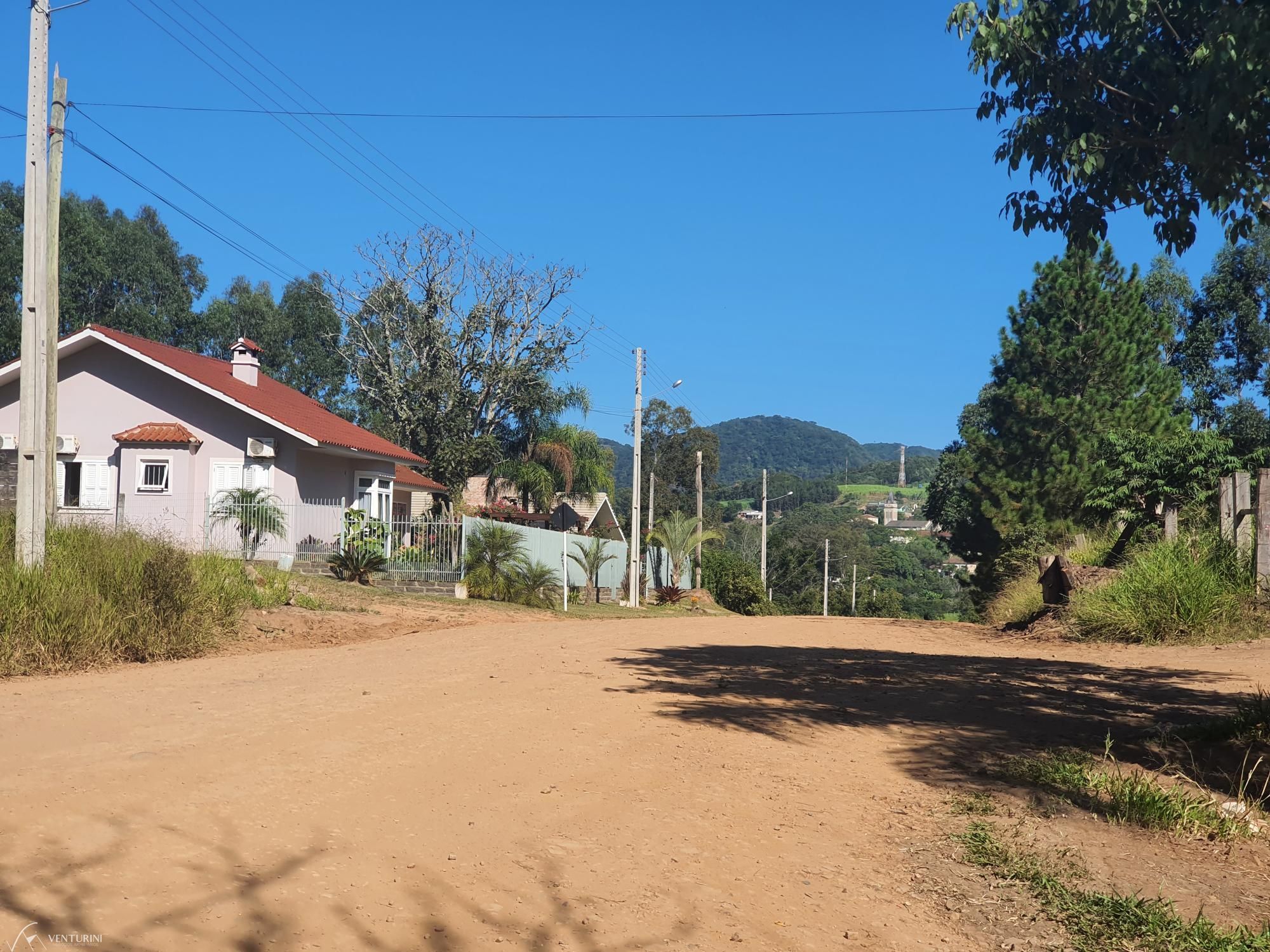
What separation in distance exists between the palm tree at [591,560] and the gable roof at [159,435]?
393 inches

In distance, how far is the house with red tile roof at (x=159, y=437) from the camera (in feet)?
85.7

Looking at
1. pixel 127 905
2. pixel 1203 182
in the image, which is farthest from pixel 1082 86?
pixel 127 905

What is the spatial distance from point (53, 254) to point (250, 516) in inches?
431

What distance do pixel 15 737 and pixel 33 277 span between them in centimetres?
868

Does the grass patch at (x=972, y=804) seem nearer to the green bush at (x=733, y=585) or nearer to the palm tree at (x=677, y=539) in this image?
the palm tree at (x=677, y=539)

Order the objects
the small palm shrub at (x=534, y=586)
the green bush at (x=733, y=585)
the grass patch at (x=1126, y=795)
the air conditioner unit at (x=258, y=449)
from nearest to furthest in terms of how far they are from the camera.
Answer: the grass patch at (x=1126, y=795) → the small palm shrub at (x=534, y=586) → the air conditioner unit at (x=258, y=449) → the green bush at (x=733, y=585)

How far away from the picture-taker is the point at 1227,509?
1475 cm

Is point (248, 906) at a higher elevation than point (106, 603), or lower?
lower

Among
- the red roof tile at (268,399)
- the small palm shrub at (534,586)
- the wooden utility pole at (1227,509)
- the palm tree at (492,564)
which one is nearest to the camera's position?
the wooden utility pole at (1227,509)

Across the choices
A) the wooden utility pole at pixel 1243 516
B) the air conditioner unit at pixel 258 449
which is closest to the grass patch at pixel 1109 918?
the wooden utility pole at pixel 1243 516

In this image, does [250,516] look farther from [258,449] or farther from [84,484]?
[84,484]

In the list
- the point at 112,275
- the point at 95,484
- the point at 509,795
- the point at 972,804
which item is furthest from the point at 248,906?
the point at 112,275

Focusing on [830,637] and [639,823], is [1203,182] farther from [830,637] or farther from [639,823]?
[830,637]

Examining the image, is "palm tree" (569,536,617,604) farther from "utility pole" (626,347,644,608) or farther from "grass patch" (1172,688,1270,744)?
"grass patch" (1172,688,1270,744)
